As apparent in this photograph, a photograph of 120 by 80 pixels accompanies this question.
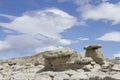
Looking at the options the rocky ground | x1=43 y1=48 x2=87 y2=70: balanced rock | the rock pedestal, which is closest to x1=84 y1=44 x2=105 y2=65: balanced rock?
the rocky ground

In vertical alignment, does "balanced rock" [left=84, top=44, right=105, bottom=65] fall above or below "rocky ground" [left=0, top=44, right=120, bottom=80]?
above

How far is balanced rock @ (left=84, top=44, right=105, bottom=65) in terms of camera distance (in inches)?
1401

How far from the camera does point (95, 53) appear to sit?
118 ft

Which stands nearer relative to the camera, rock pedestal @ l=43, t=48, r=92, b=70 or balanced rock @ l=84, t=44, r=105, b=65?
rock pedestal @ l=43, t=48, r=92, b=70

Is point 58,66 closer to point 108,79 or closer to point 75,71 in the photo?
point 75,71

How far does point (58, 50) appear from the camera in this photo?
34.0 meters

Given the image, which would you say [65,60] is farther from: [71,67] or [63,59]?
[71,67]

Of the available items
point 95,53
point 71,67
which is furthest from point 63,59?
point 95,53

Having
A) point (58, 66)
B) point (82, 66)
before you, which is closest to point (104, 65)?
point (82, 66)

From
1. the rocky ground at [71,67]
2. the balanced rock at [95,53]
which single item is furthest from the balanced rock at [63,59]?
the balanced rock at [95,53]

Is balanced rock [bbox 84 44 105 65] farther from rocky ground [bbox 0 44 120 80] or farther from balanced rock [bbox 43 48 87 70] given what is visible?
balanced rock [bbox 43 48 87 70]

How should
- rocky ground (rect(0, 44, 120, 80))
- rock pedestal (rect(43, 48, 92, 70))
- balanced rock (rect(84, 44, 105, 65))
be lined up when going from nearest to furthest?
rocky ground (rect(0, 44, 120, 80))
rock pedestal (rect(43, 48, 92, 70))
balanced rock (rect(84, 44, 105, 65))

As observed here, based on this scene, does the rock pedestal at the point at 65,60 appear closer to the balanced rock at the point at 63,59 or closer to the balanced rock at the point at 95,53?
the balanced rock at the point at 63,59

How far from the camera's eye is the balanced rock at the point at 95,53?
35.6 meters
